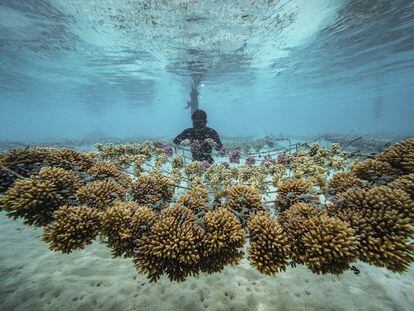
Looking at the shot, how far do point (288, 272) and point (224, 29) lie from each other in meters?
16.8

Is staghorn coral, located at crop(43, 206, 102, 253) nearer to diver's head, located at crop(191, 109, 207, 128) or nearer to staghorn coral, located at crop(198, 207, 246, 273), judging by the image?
staghorn coral, located at crop(198, 207, 246, 273)

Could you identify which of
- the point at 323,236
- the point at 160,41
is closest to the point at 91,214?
the point at 323,236

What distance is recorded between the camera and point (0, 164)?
3768 millimetres

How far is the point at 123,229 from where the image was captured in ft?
9.34

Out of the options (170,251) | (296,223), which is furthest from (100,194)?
(296,223)

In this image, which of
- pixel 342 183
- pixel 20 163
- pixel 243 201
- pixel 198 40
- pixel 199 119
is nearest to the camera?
pixel 243 201

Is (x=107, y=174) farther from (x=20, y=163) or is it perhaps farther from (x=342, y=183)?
(x=342, y=183)

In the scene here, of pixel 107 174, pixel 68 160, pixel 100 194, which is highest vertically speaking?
pixel 68 160

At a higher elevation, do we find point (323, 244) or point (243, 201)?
point (243, 201)

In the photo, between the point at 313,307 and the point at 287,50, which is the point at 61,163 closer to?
the point at 313,307

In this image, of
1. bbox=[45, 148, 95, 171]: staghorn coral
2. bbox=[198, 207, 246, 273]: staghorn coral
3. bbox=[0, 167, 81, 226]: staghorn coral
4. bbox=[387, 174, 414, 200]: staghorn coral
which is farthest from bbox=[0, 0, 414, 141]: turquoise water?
bbox=[198, 207, 246, 273]: staghorn coral

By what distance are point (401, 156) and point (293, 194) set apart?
6.49 ft

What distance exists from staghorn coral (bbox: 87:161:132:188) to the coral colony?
17 centimetres

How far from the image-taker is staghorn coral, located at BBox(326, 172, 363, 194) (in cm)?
342
